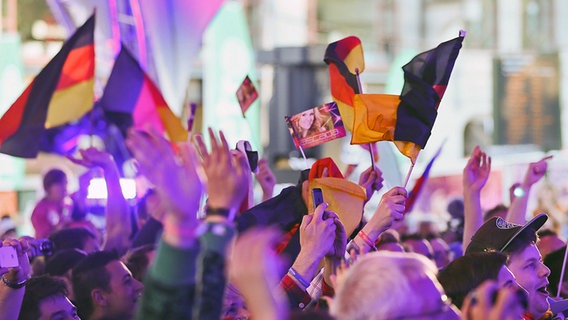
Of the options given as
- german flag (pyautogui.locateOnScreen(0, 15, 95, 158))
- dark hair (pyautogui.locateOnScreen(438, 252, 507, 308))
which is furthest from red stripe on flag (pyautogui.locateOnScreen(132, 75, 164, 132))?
dark hair (pyautogui.locateOnScreen(438, 252, 507, 308))

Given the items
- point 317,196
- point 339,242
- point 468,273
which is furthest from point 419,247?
point 468,273

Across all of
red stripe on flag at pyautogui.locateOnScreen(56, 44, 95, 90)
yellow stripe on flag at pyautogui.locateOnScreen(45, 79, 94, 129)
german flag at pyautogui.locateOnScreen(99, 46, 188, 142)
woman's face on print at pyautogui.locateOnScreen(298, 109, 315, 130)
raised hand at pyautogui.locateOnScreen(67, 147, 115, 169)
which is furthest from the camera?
german flag at pyautogui.locateOnScreen(99, 46, 188, 142)

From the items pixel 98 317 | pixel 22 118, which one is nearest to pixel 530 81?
pixel 22 118

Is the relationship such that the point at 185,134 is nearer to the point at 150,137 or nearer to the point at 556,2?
the point at 150,137

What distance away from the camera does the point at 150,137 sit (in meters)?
2.99

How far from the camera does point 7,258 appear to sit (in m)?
4.75

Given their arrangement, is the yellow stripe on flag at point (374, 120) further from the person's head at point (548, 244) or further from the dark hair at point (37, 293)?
the dark hair at point (37, 293)

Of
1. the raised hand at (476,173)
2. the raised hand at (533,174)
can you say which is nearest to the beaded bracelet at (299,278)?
the raised hand at (476,173)

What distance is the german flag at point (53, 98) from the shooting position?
819 centimetres

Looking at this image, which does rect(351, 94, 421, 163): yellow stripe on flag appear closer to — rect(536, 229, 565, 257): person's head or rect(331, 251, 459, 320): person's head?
rect(536, 229, 565, 257): person's head

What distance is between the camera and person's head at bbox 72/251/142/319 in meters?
5.37

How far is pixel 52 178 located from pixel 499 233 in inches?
207

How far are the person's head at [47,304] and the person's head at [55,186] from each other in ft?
15.1

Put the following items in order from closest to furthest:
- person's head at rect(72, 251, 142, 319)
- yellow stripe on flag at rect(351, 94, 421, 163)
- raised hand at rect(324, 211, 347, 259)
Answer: raised hand at rect(324, 211, 347, 259) < person's head at rect(72, 251, 142, 319) < yellow stripe on flag at rect(351, 94, 421, 163)
